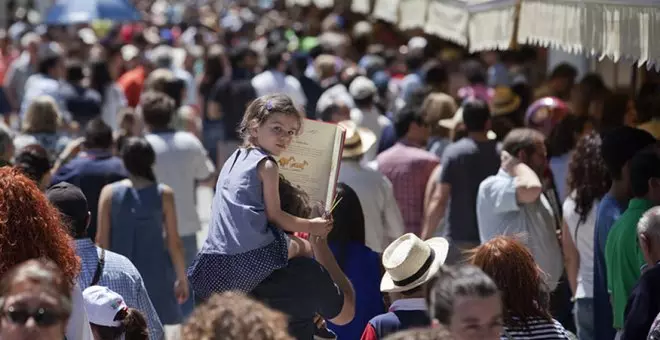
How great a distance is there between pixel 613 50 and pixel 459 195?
2.22 m

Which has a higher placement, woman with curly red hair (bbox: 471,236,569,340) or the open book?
the open book

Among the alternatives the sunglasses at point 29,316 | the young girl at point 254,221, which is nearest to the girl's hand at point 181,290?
the young girl at point 254,221

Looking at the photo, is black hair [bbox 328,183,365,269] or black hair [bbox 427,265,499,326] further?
black hair [bbox 328,183,365,269]

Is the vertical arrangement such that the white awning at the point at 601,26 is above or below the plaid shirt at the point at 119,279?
above

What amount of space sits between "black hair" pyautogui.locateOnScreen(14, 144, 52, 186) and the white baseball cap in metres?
2.27

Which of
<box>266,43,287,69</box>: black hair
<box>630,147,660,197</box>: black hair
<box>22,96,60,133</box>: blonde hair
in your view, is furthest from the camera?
Result: <box>266,43,287,69</box>: black hair

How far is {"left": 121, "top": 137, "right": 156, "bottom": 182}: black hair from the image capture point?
822cm

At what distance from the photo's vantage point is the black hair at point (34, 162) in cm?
756

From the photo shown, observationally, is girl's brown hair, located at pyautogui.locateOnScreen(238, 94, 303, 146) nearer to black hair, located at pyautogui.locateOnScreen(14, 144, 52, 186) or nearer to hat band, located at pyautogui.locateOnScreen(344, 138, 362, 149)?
black hair, located at pyautogui.locateOnScreen(14, 144, 52, 186)

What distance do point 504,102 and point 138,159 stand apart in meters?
4.80

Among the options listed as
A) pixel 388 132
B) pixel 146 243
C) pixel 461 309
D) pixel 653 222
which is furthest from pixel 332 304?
pixel 388 132

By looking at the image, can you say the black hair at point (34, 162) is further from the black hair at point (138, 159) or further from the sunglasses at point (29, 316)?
the sunglasses at point (29, 316)

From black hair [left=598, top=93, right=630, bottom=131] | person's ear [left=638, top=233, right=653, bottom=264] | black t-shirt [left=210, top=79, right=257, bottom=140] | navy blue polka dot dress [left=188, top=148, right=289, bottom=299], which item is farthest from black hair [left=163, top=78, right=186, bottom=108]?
person's ear [left=638, top=233, right=653, bottom=264]

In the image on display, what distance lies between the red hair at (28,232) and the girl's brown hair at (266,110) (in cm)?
101
